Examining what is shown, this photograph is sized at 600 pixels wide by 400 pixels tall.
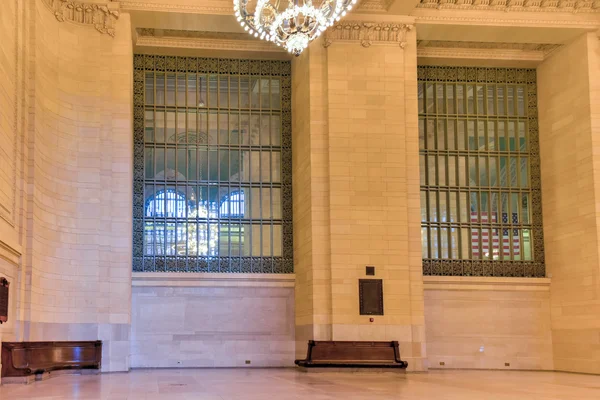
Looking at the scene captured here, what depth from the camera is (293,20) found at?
1312 cm

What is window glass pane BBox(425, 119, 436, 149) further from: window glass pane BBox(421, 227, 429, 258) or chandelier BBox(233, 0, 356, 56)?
chandelier BBox(233, 0, 356, 56)

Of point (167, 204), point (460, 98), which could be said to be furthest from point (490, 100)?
point (167, 204)

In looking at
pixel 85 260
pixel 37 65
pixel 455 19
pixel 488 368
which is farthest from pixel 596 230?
pixel 37 65

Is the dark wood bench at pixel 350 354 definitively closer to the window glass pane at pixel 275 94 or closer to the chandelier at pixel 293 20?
the window glass pane at pixel 275 94

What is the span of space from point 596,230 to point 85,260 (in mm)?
11442

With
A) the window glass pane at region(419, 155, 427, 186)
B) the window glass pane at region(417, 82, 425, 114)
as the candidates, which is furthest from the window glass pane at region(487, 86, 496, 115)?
the window glass pane at region(419, 155, 427, 186)

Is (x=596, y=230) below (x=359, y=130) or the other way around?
below

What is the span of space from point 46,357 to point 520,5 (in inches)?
517

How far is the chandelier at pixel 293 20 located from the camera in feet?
42.1

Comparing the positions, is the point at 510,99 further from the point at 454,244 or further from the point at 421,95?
the point at 454,244

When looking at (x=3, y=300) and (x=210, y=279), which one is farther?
(x=210, y=279)

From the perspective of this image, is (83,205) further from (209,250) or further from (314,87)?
(314,87)

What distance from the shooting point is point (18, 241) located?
14.9 metres

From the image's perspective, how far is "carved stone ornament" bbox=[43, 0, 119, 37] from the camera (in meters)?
17.5
